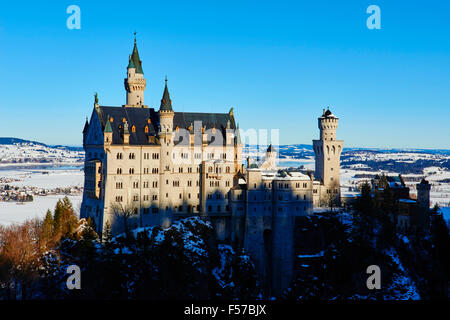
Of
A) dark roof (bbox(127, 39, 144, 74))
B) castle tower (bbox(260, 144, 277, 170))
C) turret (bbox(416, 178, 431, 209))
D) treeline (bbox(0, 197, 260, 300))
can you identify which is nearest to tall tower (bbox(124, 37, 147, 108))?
dark roof (bbox(127, 39, 144, 74))

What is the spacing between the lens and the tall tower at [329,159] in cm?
12056

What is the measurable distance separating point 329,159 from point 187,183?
1343 inches

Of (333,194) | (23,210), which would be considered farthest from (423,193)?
(23,210)

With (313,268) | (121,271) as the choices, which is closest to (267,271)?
(313,268)

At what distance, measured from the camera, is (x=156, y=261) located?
93938mm

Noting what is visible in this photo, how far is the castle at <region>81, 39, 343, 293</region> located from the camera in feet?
334

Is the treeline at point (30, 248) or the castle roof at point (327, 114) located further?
the castle roof at point (327, 114)

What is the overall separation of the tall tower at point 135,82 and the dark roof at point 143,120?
7.14m

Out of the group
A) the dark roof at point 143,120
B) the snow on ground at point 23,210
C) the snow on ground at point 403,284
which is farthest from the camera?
the snow on ground at point 23,210

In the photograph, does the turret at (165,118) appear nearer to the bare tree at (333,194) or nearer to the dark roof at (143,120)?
the dark roof at (143,120)

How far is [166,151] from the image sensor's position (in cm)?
10581

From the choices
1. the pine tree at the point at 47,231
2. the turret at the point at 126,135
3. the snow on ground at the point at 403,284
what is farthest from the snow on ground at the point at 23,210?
the snow on ground at the point at 403,284

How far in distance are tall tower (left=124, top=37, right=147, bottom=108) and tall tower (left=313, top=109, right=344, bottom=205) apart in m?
40.4

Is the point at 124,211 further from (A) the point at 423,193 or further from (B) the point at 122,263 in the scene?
(A) the point at 423,193
